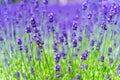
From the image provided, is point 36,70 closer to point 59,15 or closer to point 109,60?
point 109,60

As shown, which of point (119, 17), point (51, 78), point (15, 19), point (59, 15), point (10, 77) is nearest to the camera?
point (51, 78)

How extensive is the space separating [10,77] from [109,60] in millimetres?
928

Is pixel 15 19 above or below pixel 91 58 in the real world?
above

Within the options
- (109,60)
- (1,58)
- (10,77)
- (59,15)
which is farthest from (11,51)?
(59,15)

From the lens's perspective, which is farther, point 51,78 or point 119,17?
point 119,17

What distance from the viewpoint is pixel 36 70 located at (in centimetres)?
326

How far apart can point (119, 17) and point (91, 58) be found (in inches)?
20.1

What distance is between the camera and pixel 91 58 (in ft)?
11.4

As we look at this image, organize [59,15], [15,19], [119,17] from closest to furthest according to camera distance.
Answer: [119,17] < [15,19] < [59,15]

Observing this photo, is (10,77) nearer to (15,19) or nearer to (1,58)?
(1,58)

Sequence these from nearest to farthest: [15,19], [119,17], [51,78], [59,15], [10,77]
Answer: [51,78]
[10,77]
[119,17]
[15,19]
[59,15]

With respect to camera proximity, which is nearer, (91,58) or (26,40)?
(91,58)

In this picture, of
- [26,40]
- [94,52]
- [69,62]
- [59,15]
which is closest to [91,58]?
[94,52]

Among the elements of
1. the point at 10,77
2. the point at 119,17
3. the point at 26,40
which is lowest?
the point at 10,77
